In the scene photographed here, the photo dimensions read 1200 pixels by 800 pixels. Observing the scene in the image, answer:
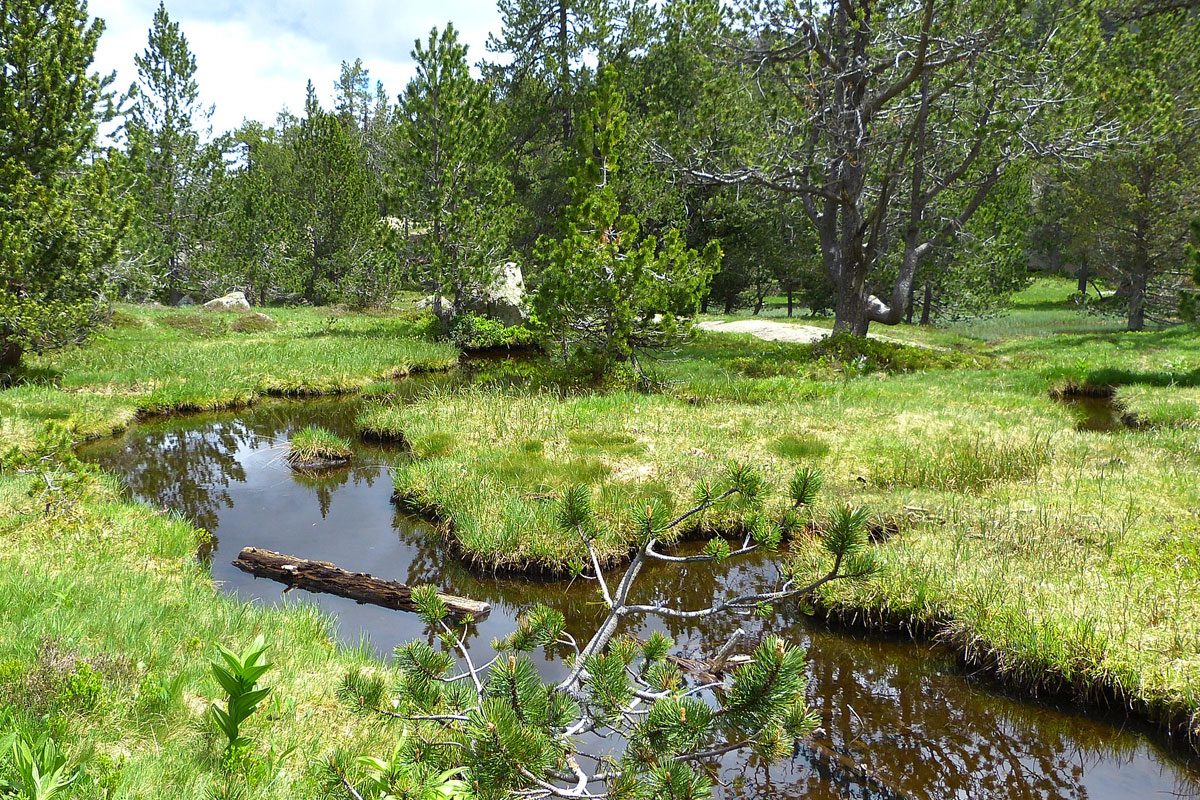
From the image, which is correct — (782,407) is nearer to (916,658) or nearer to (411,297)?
(916,658)

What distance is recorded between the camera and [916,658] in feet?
19.1

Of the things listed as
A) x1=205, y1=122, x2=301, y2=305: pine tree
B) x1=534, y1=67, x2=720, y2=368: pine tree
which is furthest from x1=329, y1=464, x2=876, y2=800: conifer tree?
x1=205, y1=122, x2=301, y2=305: pine tree

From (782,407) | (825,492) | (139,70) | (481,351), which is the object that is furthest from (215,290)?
(825,492)

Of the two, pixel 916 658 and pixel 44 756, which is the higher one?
pixel 44 756

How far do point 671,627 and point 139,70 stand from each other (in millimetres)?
33665

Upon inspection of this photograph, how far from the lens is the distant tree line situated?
45.9ft

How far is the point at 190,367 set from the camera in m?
16.7

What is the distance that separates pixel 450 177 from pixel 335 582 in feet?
61.0

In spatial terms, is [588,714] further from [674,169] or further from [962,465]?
[674,169]

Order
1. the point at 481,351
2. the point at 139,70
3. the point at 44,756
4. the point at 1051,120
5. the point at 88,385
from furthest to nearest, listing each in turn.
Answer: the point at 139,70, the point at 481,351, the point at 1051,120, the point at 88,385, the point at 44,756

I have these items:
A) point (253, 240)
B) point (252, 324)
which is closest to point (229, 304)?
point (252, 324)

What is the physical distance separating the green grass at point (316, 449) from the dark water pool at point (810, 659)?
363 millimetres

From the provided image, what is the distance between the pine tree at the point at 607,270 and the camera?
13719 millimetres

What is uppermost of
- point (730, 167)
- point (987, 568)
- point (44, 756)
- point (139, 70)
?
point (139, 70)
